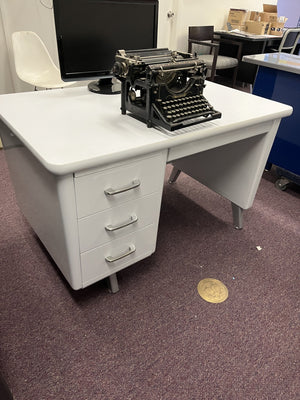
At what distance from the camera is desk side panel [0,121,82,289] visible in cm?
94

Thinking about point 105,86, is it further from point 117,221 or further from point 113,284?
point 113,284

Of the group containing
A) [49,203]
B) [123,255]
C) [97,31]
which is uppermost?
[97,31]

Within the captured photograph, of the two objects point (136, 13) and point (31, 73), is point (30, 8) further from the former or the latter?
point (136, 13)

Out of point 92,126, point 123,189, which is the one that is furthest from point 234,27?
point 123,189

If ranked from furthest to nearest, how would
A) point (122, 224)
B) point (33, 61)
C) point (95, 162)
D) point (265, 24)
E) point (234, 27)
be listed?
point (234, 27), point (265, 24), point (33, 61), point (122, 224), point (95, 162)

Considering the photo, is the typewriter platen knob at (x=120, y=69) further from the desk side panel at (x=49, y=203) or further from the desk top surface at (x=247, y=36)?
the desk top surface at (x=247, y=36)

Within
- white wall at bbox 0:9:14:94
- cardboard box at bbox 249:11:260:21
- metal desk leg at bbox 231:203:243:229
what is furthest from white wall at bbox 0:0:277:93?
metal desk leg at bbox 231:203:243:229

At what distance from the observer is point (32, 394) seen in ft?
3.41

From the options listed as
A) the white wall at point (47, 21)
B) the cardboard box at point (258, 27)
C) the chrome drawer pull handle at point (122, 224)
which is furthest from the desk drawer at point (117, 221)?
the cardboard box at point (258, 27)

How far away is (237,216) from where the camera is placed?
1827 mm

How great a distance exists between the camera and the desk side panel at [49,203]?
3.08 ft

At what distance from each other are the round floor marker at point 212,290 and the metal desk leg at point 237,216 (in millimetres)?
470

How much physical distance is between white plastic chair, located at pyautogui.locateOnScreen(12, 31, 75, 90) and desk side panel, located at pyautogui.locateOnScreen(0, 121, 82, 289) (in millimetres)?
1451

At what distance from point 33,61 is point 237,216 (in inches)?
87.6
